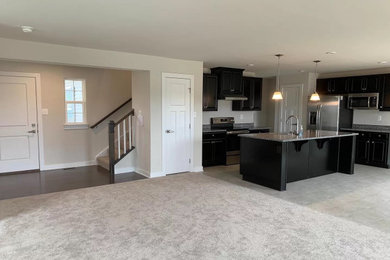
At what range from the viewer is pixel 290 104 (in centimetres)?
834

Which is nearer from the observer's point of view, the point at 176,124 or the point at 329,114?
the point at 176,124

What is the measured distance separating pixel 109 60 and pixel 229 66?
3004 mm

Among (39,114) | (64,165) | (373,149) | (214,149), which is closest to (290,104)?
(373,149)

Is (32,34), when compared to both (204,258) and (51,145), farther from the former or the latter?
(204,258)

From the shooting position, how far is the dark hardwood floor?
187 inches

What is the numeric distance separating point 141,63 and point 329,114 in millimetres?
4990

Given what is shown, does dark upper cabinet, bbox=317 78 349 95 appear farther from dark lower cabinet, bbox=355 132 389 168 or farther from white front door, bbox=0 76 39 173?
white front door, bbox=0 76 39 173

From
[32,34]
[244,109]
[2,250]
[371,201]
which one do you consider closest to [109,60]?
[32,34]

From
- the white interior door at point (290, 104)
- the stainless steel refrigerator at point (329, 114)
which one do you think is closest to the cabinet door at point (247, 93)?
the white interior door at point (290, 104)

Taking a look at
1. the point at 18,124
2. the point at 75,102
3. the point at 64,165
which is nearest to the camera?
the point at 18,124

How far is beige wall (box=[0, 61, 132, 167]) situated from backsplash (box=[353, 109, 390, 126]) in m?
6.05

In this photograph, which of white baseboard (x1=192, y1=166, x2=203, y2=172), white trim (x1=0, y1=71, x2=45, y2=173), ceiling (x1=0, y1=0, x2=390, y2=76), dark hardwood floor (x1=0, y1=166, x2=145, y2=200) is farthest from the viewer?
white baseboard (x1=192, y1=166, x2=203, y2=172)

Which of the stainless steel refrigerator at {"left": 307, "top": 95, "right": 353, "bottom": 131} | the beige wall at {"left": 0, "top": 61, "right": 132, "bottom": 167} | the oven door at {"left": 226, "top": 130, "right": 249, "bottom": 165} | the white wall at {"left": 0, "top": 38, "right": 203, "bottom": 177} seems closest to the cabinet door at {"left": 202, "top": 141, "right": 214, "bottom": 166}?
the white wall at {"left": 0, "top": 38, "right": 203, "bottom": 177}

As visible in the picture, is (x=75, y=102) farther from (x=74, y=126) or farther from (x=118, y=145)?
(x=118, y=145)
